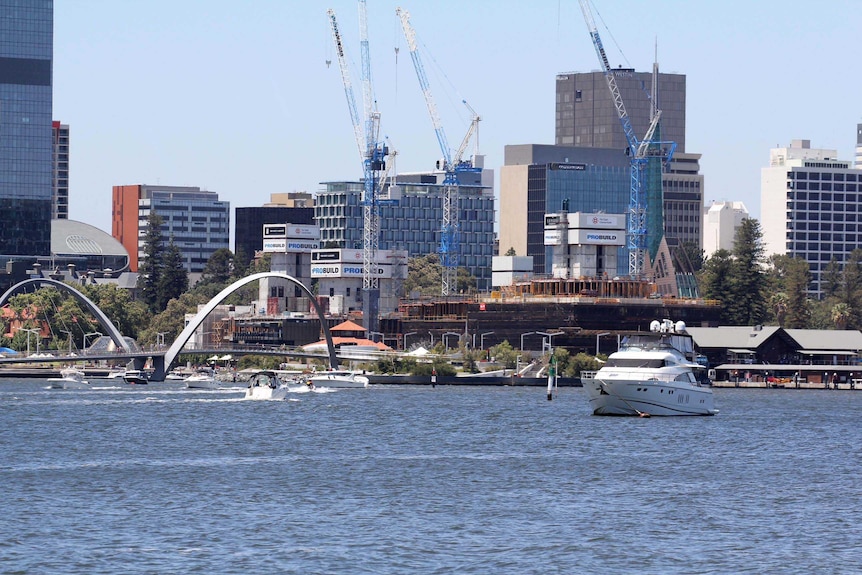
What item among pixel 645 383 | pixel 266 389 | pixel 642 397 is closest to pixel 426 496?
pixel 645 383

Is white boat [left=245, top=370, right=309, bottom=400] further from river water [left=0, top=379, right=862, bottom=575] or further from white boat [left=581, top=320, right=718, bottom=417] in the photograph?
white boat [left=581, top=320, right=718, bottom=417]

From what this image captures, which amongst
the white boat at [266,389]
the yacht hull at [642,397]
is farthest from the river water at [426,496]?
the white boat at [266,389]

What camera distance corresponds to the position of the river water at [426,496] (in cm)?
6219

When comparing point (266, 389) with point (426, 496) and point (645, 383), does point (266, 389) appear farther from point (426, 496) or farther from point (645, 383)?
point (426, 496)

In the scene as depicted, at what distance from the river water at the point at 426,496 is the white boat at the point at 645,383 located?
1.89 metres

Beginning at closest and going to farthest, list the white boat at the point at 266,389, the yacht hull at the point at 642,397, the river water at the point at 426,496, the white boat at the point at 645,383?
the river water at the point at 426,496
the white boat at the point at 645,383
the yacht hull at the point at 642,397
the white boat at the point at 266,389

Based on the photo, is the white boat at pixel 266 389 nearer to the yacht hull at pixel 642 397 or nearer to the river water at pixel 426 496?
the river water at pixel 426 496

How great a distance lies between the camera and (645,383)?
134125 millimetres

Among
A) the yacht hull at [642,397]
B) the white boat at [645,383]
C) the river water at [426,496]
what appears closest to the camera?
the river water at [426,496]

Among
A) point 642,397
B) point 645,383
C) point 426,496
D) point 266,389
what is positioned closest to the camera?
point 426,496

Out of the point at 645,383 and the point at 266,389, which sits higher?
the point at 645,383

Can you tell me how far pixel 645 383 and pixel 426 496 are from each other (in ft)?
184

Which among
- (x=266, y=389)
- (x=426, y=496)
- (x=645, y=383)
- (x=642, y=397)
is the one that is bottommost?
(x=426, y=496)

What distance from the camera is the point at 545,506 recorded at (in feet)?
252
